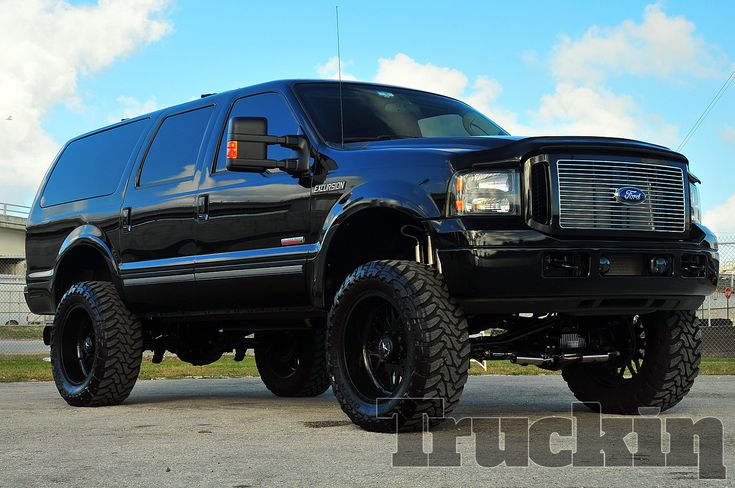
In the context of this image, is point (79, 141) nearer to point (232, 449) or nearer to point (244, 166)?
point (244, 166)

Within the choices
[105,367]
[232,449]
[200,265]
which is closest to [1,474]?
[232,449]

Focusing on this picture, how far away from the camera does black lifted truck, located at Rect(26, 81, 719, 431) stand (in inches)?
235

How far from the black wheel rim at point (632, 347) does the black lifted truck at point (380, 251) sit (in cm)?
1

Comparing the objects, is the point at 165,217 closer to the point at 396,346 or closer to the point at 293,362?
the point at 293,362

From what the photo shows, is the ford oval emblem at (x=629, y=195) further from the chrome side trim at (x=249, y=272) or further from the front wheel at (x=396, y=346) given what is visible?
the chrome side trim at (x=249, y=272)

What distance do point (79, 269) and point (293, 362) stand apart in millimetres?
2041

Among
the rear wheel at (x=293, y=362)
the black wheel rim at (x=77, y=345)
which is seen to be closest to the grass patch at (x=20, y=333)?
the rear wheel at (x=293, y=362)

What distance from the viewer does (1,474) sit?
492 centimetres

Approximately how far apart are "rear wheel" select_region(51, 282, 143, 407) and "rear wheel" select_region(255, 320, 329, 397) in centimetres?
131

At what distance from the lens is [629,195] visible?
20.4ft

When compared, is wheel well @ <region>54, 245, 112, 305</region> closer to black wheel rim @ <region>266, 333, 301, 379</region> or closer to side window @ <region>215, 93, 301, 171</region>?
black wheel rim @ <region>266, 333, 301, 379</region>

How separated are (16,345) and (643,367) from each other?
22470 mm

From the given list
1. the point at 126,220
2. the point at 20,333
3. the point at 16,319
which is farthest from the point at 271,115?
the point at 16,319

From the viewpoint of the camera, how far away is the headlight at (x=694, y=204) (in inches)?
263
